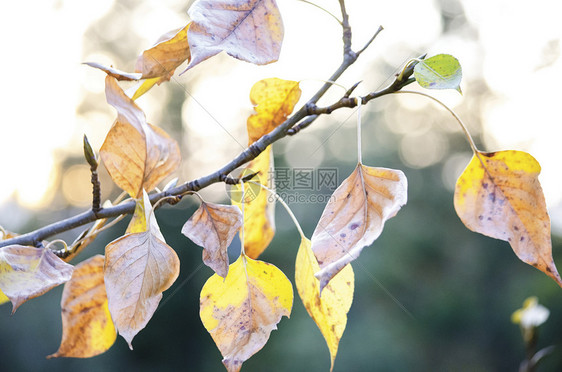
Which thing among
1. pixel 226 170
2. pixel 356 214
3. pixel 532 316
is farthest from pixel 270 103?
pixel 532 316

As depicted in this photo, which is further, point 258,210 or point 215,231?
point 258,210

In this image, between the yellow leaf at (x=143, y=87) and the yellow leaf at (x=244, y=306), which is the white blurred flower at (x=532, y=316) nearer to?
the yellow leaf at (x=244, y=306)

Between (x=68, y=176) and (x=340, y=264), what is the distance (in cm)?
447

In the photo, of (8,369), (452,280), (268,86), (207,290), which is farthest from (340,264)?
(452,280)

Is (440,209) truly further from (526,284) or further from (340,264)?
(340,264)

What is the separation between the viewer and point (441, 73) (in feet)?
0.97

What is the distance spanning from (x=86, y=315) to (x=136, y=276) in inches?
7.2

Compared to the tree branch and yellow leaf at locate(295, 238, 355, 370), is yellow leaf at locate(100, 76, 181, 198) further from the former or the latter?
yellow leaf at locate(295, 238, 355, 370)

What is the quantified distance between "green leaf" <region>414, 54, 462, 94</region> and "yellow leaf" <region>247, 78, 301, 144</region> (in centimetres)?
16

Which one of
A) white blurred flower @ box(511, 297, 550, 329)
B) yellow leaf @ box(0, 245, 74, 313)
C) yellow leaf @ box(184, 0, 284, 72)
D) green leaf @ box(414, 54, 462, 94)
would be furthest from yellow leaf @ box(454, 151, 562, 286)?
white blurred flower @ box(511, 297, 550, 329)

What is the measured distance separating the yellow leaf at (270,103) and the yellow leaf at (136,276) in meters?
0.19

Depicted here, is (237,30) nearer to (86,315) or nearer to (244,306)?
(244,306)

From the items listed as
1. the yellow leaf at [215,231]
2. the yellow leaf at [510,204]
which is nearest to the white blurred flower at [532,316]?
the yellow leaf at [510,204]

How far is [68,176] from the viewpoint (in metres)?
4.19
